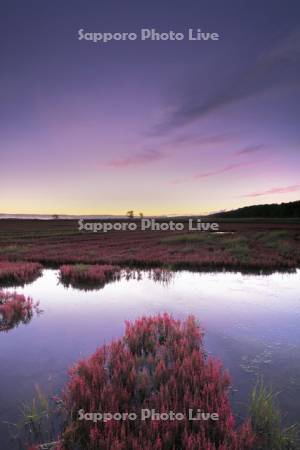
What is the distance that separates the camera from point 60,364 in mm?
6094

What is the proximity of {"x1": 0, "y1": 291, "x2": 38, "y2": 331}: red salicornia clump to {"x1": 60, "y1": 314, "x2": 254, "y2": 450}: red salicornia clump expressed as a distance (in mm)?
3438

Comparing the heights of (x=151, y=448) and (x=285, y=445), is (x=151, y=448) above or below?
above

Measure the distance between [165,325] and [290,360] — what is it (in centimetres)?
276

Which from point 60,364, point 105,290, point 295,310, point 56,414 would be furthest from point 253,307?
point 56,414

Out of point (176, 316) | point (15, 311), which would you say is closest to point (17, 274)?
point (15, 311)

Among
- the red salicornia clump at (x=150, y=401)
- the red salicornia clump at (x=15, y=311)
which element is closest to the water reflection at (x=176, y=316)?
the red salicornia clump at (x=15, y=311)

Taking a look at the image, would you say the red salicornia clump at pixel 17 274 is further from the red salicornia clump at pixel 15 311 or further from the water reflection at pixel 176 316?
the red salicornia clump at pixel 15 311

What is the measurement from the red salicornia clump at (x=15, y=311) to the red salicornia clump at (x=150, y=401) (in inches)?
135

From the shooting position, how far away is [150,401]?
4.48m

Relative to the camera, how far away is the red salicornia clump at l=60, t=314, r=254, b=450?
3.70m

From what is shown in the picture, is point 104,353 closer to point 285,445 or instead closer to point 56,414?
point 56,414

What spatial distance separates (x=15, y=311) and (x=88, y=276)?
5.69m

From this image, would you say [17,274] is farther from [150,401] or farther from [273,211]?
[273,211]

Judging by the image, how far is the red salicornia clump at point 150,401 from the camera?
3.70 metres
